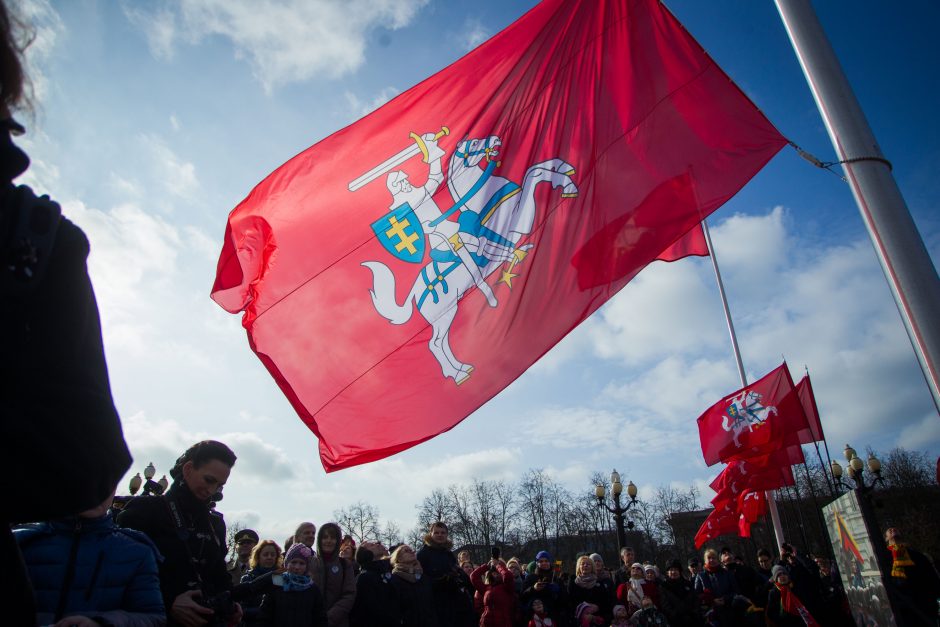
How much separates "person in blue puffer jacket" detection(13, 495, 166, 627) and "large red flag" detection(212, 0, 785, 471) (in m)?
1.75

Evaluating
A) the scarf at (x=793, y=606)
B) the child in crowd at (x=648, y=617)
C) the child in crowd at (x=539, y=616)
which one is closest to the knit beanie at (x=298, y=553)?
the child in crowd at (x=539, y=616)

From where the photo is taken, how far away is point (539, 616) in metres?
9.43

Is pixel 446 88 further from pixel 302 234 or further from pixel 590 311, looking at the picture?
pixel 590 311

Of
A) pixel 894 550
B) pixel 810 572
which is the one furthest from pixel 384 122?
pixel 810 572

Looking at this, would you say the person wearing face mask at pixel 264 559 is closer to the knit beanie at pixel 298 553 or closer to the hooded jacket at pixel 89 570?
the knit beanie at pixel 298 553

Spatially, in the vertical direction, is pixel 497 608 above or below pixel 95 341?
below

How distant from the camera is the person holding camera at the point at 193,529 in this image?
10.5 ft

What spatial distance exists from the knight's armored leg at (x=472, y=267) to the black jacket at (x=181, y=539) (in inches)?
95.4

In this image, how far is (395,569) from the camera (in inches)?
277

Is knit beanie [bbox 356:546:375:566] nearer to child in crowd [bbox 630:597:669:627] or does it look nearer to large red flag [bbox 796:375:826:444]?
child in crowd [bbox 630:597:669:627]

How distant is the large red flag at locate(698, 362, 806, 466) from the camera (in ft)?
34.8

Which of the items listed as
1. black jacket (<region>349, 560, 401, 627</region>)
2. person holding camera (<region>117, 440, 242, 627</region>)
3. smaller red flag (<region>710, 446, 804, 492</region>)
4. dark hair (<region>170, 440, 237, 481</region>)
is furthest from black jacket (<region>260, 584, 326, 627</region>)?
smaller red flag (<region>710, 446, 804, 492</region>)

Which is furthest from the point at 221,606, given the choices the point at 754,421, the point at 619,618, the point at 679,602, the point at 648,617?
the point at 754,421

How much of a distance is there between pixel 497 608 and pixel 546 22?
306 inches
